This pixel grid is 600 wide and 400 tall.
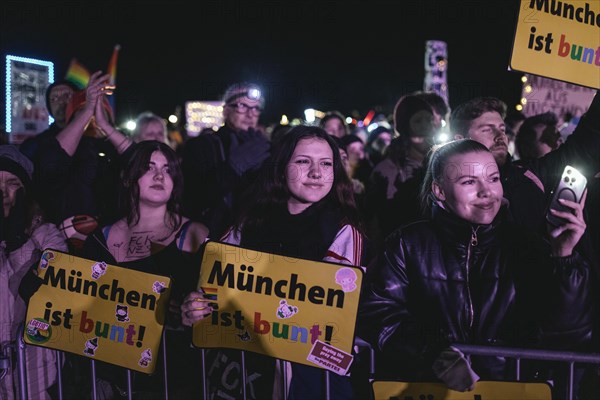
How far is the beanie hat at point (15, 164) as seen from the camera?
380 centimetres

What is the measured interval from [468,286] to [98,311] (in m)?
1.92

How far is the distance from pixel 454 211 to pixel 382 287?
496 mm

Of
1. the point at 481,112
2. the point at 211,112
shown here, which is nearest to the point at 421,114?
the point at 481,112

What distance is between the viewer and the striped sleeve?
2.98 m

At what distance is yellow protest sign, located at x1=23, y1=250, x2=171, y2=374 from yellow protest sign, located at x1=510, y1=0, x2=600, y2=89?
2.37 m

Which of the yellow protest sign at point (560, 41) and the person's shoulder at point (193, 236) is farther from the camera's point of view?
the person's shoulder at point (193, 236)

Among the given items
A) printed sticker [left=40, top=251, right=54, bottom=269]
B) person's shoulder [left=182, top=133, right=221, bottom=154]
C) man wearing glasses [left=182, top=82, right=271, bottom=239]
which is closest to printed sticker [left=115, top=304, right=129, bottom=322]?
printed sticker [left=40, top=251, right=54, bottom=269]

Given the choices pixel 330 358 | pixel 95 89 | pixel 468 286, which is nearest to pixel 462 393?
pixel 468 286

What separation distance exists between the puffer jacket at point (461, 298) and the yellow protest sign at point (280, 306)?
0.52 feet

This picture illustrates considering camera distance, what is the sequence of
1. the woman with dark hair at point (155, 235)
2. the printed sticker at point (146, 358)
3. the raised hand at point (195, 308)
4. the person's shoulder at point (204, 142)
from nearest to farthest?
the raised hand at point (195, 308) < the printed sticker at point (146, 358) < the woman with dark hair at point (155, 235) < the person's shoulder at point (204, 142)

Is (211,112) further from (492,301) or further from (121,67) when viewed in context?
(492,301)

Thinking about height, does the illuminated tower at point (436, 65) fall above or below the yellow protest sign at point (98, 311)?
above

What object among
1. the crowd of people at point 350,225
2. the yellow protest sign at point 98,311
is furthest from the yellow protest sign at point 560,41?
the yellow protest sign at point 98,311

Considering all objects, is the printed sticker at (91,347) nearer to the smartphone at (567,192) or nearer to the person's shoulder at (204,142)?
the person's shoulder at (204,142)
